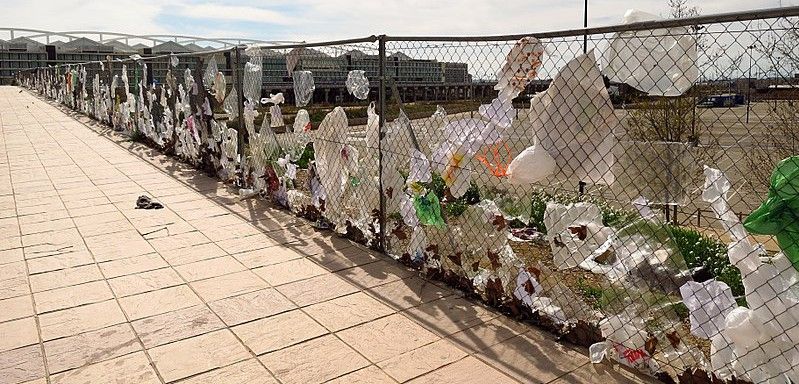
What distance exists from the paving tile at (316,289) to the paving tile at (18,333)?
1.32 m

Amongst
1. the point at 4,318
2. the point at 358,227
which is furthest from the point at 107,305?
the point at 358,227

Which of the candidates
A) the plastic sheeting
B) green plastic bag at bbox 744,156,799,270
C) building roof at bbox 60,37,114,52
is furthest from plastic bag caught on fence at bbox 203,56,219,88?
building roof at bbox 60,37,114,52

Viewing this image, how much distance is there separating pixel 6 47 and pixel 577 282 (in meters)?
51.1

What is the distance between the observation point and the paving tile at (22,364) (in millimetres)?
2691

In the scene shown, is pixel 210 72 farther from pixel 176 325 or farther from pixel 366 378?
pixel 366 378

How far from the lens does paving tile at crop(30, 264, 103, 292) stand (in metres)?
3.84

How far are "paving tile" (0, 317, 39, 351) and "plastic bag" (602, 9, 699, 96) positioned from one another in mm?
3107

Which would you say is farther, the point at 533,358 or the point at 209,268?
the point at 209,268

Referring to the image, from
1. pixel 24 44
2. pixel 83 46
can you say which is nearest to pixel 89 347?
pixel 83 46

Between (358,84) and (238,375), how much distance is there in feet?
8.08

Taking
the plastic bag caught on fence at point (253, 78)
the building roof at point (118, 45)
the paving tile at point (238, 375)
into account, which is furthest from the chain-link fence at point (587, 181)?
the building roof at point (118, 45)

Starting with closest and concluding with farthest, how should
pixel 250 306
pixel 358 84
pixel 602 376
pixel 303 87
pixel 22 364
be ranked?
1. pixel 602 376
2. pixel 22 364
3. pixel 250 306
4. pixel 358 84
5. pixel 303 87

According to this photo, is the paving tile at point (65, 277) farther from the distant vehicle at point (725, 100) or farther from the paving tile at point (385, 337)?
the distant vehicle at point (725, 100)

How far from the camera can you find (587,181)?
2.86 meters
